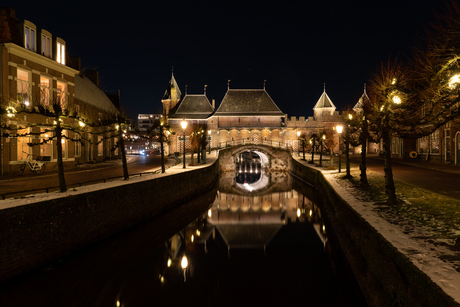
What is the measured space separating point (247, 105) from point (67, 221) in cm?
3998

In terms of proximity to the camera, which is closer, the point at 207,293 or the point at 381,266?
the point at 381,266

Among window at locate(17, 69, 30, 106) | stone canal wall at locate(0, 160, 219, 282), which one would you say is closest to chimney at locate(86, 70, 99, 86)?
window at locate(17, 69, 30, 106)

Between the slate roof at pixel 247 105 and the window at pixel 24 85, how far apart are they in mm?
30805

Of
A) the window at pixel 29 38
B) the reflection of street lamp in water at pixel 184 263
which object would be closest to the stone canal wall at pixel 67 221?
the reflection of street lamp in water at pixel 184 263

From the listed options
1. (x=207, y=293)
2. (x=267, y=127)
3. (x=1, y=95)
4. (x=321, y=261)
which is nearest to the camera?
(x=207, y=293)

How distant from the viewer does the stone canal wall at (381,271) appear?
4207mm

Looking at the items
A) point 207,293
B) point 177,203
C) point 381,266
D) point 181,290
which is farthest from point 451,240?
point 177,203

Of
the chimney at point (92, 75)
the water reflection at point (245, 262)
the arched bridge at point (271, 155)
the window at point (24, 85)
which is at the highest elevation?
the chimney at point (92, 75)

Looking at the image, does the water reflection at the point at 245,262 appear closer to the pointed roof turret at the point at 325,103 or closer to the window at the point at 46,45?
the window at the point at 46,45

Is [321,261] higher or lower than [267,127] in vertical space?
lower

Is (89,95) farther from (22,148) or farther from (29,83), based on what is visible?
(22,148)

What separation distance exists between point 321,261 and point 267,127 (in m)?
36.7

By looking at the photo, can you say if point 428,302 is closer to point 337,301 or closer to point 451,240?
point 451,240

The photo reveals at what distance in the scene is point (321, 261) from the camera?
9.97m
